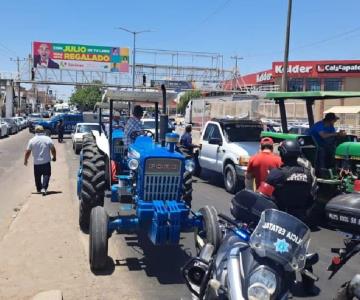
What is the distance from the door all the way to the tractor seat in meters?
10.6

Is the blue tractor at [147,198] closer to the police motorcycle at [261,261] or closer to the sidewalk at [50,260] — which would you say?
the sidewalk at [50,260]

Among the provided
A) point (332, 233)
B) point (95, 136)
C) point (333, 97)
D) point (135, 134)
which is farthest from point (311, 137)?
point (95, 136)

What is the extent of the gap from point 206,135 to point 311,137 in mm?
5935

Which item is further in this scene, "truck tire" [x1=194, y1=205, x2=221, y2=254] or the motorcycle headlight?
"truck tire" [x1=194, y1=205, x2=221, y2=254]

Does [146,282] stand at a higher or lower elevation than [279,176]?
lower

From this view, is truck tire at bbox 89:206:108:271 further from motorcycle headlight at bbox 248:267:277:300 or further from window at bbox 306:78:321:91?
window at bbox 306:78:321:91

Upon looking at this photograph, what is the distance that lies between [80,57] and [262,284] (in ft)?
228

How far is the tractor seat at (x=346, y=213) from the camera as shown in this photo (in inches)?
163

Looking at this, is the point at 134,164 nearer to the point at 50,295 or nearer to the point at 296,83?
the point at 50,295

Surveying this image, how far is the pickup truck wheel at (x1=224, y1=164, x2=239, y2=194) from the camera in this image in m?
13.9

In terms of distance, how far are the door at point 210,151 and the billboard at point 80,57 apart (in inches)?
2239

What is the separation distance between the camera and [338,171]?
10062 mm

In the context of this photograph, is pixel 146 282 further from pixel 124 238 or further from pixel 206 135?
pixel 206 135

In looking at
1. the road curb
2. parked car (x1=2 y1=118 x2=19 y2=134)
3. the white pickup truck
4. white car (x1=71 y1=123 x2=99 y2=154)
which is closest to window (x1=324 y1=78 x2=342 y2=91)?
parked car (x1=2 y1=118 x2=19 y2=134)
